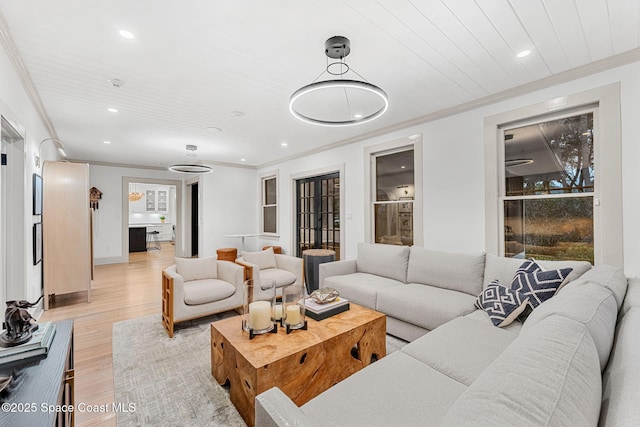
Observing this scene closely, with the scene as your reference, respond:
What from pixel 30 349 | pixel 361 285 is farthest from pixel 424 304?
pixel 30 349

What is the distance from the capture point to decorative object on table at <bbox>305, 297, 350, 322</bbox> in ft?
7.52

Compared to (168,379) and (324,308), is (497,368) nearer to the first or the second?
(324,308)

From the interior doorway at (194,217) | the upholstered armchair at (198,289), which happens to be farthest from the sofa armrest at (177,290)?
the interior doorway at (194,217)

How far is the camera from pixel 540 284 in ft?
7.12

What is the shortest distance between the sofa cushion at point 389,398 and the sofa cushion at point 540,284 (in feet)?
3.84

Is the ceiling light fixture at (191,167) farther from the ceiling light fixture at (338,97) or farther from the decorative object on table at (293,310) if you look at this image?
the decorative object on table at (293,310)

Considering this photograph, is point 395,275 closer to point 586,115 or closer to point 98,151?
point 586,115

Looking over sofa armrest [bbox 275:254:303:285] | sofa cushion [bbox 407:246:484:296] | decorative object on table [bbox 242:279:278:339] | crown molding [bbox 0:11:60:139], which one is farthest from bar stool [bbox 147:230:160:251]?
sofa cushion [bbox 407:246:484:296]

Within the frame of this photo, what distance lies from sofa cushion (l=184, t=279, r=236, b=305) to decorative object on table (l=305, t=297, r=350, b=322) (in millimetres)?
1284

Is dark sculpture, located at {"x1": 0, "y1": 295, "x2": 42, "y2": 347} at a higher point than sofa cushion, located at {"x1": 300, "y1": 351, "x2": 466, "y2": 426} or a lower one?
higher

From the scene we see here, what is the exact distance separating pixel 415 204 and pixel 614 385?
330cm

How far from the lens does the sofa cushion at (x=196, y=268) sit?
11.4 ft

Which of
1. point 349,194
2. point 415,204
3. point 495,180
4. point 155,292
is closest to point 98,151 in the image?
point 155,292

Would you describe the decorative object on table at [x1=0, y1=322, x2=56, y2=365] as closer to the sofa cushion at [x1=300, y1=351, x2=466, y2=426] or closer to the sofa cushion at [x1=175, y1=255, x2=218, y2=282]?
the sofa cushion at [x1=300, y1=351, x2=466, y2=426]
